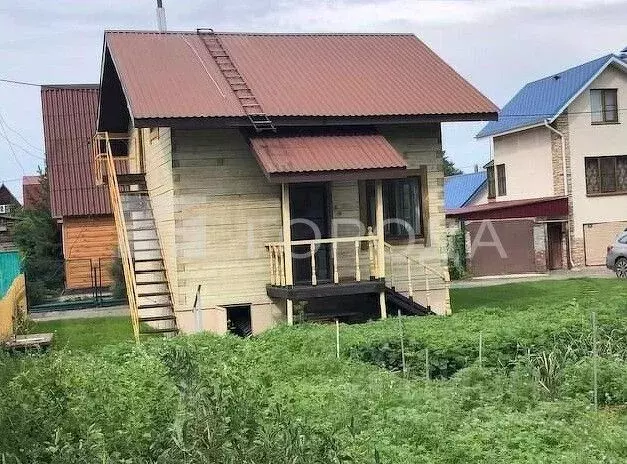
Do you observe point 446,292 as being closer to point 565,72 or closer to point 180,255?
point 180,255

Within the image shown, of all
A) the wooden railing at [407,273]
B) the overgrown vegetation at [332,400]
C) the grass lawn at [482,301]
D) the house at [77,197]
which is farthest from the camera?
the house at [77,197]

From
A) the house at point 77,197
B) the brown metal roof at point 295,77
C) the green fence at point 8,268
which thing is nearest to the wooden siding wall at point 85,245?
the house at point 77,197

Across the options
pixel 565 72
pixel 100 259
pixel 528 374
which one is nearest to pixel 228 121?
pixel 528 374

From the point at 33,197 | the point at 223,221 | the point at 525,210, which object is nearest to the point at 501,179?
the point at 525,210

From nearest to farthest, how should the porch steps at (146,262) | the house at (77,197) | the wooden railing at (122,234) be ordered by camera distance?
the wooden railing at (122,234), the porch steps at (146,262), the house at (77,197)

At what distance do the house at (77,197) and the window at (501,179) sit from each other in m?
15.7

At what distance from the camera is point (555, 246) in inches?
1228

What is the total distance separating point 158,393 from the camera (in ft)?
24.9

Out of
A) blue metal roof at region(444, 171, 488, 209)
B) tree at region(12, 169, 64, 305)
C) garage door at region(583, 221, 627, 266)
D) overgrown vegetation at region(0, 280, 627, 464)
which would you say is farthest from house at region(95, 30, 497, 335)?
blue metal roof at region(444, 171, 488, 209)

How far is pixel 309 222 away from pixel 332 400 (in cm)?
905

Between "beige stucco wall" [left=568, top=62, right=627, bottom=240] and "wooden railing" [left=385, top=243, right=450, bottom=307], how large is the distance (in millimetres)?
15969

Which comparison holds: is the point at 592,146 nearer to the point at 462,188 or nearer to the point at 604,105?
the point at 604,105

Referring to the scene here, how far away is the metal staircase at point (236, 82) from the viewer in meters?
14.6

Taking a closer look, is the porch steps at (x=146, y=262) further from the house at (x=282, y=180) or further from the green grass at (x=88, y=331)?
the green grass at (x=88, y=331)
